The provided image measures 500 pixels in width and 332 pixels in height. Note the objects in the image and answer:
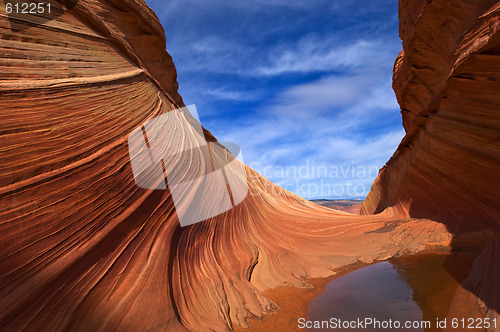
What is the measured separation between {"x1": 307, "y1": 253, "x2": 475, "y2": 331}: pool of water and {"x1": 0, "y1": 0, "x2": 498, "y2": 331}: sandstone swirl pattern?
73cm

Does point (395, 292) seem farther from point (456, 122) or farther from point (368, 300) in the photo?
point (456, 122)

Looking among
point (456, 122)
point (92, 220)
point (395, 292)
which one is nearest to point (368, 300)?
point (395, 292)

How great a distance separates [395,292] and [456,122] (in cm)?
409

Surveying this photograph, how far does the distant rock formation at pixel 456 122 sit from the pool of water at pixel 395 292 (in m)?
0.36

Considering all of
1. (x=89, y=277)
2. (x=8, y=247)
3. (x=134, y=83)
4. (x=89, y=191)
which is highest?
(x=134, y=83)

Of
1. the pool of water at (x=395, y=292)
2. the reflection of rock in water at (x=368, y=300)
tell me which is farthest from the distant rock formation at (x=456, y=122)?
the reflection of rock in water at (x=368, y=300)

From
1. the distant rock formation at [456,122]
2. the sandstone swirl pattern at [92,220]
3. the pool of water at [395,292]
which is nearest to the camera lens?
the sandstone swirl pattern at [92,220]

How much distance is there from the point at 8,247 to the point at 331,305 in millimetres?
3789

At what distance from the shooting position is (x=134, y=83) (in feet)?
17.0

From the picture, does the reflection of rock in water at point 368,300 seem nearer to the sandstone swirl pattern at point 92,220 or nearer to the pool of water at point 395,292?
the pool of water at point 395,292

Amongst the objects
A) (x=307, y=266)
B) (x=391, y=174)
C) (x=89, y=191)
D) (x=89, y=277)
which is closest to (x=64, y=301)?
(x=89, y=277)

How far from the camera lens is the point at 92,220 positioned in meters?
3.08

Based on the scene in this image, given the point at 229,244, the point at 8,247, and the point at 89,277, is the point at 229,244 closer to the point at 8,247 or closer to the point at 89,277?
the point at 89,277

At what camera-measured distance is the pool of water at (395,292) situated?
127 inches
